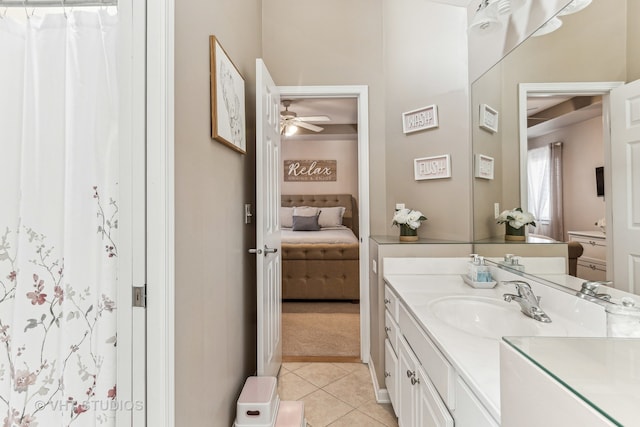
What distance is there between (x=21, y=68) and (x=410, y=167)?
210cm

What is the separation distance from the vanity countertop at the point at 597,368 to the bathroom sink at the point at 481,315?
0.68 m

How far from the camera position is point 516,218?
57.1 inches

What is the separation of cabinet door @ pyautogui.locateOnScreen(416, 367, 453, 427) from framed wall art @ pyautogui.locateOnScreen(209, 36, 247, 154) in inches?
50.6

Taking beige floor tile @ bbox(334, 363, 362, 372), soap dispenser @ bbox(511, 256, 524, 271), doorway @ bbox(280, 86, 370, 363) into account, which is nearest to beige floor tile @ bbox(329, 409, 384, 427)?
beige floor tile @ bbox(334, 363, 362, 372)

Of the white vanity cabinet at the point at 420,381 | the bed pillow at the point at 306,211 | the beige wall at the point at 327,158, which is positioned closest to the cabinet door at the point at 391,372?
the white vanity cabinet at the point at 420,381

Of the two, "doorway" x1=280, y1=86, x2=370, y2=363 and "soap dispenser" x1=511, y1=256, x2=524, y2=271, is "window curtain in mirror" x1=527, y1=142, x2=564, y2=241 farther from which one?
"doorway" x1=280, y1=86, x2=370, y2=363

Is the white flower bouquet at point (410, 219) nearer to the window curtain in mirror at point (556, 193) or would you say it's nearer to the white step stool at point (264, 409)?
the window curtain in mirror at point (556, 193)

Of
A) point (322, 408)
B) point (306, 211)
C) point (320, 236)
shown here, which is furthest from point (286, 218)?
point (322, 408)

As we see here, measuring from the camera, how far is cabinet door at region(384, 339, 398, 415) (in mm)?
1582

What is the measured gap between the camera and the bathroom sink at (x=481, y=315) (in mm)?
1190

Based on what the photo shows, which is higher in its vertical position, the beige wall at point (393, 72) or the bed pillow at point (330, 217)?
the beige wall at point (393, 72)

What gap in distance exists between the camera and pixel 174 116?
0.93 m

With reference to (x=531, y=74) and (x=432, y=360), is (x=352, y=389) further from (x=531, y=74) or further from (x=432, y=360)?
(x=531, y=74)

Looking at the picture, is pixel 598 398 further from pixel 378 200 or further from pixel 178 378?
pixel 378 200
